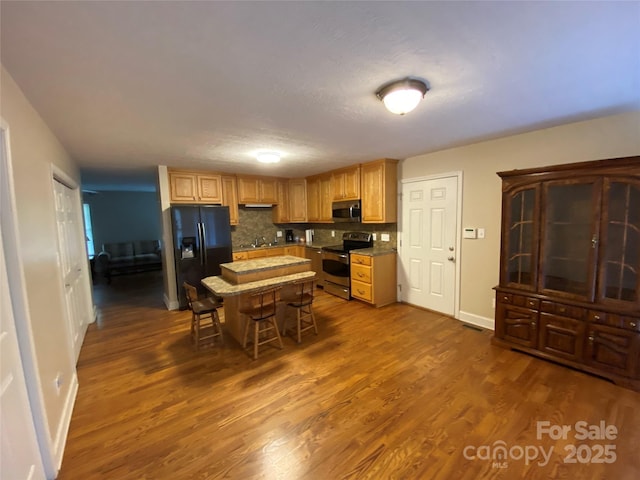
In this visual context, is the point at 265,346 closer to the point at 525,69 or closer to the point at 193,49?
the point at 193,49

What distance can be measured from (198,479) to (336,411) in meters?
0.98

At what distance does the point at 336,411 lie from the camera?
6.91 ft

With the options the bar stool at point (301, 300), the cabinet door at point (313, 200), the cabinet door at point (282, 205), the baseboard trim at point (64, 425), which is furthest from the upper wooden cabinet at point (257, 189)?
the baseboard trim at point (64, 425)

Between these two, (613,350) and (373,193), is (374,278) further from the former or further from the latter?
(613,350)

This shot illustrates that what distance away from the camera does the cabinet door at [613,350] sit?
225 centimetres

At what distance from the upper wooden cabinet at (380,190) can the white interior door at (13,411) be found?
3.97m

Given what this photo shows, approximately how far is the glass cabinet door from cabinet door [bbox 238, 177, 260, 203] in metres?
4.46

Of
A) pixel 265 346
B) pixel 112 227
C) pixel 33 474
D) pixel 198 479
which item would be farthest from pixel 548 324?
pixel 112 227

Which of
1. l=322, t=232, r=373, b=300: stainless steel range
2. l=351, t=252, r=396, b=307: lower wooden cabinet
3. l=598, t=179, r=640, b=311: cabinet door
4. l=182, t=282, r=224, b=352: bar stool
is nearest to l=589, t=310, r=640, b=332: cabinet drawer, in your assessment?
l=598, t=179, r=640, b=311: cabinet door

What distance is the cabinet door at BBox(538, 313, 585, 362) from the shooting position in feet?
8.22

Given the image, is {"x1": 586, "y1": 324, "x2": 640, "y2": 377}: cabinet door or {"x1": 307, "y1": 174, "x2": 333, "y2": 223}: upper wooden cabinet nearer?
{"x1": 586, "y1": 324, "x2": 640, "y2": 377}: cabinet door

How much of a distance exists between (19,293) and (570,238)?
4202 mm

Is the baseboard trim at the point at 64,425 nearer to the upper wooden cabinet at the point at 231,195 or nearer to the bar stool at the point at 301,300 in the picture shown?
the bar stool at the point at 301,300

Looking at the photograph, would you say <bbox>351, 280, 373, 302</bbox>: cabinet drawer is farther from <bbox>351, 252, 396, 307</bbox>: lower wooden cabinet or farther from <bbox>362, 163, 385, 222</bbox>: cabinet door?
<bbox>362, 163, 385, 222</bbox>: cabinet door
